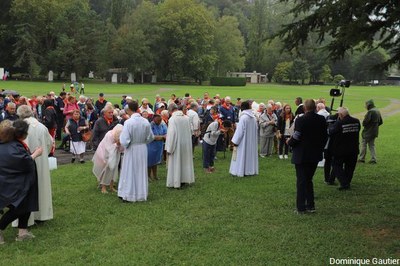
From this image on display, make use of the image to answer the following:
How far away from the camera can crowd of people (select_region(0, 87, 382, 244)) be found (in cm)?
682

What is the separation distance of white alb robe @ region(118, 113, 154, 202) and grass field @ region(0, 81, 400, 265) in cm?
39

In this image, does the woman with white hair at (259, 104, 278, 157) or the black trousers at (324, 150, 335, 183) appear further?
the woman with white hair at (259, 104, 278, 157)

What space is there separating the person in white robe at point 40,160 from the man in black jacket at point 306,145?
4.71 meters

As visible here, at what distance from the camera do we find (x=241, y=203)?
31.3 ft

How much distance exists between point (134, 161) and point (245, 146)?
4.05 metres

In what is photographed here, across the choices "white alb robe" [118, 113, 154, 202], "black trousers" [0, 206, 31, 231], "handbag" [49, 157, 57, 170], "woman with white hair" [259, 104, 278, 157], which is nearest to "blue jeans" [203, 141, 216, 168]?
"woman with white hair" [259, 104, 278, 157]

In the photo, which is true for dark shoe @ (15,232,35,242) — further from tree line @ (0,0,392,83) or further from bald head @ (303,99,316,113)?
tree line @ (0,0,392,83)

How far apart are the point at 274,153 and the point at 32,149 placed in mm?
10742

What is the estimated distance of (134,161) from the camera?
9508 millimetres

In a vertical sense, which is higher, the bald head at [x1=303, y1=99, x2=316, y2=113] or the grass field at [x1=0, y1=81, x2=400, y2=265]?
the bald head at [x1=303, y1=99, x2=316, y2=113]

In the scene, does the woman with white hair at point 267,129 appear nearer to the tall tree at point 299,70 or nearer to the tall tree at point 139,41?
the tall tree at point 139,41

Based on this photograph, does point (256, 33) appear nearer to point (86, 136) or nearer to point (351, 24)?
point (86, 136)

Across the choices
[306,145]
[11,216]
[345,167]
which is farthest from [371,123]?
[11,216]

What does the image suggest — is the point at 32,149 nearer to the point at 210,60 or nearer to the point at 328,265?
the point at 328,265
